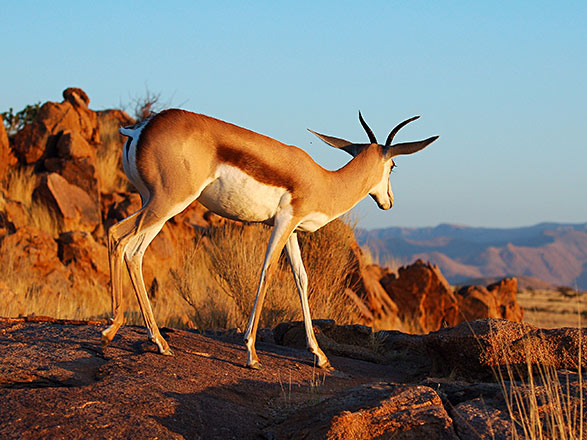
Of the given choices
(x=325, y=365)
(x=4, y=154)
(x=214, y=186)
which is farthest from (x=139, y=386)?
(x=4, y=154)

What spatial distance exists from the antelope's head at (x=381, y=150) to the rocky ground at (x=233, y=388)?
1982 millimetres

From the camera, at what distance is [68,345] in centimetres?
657

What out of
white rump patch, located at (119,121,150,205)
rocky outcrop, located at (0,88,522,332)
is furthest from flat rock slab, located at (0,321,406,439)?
rocky outcrop, located at (0,88,522,332)

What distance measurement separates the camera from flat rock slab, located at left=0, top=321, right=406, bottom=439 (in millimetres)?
4590

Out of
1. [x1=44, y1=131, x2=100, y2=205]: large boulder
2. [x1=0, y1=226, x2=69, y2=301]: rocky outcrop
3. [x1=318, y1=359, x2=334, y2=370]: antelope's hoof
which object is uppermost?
[x1=44, y1=131, x2=100, y2=205]: large boulder

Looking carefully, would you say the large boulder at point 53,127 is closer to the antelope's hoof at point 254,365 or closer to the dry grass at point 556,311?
the antelope's hoof at point 254,365

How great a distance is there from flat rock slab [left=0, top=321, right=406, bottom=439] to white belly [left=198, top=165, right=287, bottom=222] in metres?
1.61

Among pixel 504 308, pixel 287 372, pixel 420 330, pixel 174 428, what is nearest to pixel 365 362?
pixel 287 372

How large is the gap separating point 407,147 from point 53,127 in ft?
48.2

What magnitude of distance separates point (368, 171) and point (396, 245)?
594 feet

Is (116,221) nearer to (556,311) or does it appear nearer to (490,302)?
(490,302)

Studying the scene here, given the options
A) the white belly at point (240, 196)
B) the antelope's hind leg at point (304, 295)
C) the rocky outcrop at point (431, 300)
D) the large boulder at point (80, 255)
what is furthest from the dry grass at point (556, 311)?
the white belly at point (240, 196)

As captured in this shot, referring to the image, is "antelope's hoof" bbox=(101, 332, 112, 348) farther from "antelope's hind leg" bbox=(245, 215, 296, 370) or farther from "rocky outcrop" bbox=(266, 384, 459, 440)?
"rocky outcrop" bbox=(266, 384, 459, 440)

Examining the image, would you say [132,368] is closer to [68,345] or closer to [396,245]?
[68,345]
